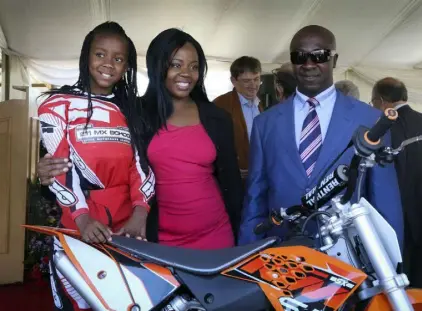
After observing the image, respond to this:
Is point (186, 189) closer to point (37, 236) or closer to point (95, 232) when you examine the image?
point (95, 232)

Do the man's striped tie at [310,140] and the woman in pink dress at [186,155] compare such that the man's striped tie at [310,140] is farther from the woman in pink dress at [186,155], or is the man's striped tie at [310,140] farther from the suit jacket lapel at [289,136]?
the woman in pink dress at [186,155]

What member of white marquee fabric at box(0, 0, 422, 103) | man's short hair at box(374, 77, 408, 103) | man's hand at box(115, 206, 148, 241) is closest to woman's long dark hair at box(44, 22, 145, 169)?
man's hand at box(115, 206, 148, 241)

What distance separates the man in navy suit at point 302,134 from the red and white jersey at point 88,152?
447 millimetres

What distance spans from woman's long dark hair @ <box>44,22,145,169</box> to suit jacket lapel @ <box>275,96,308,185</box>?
0.53 m

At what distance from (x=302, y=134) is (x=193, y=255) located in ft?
2.57

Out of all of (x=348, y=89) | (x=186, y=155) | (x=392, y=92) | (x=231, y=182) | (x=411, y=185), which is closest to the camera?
(x=186, y=155)

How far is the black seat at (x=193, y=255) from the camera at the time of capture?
1268 millimetres

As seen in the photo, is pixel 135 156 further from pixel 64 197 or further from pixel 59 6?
pixel 59 6

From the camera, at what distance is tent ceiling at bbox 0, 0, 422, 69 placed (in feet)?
19.5

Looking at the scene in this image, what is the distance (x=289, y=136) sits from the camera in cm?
191

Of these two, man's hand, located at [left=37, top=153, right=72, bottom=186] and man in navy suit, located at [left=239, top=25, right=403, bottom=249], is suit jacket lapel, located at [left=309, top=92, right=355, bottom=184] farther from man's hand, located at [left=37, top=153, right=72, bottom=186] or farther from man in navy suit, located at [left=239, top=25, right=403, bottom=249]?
man's hand, located at [left=37, top=153, right=72, bottom=186]

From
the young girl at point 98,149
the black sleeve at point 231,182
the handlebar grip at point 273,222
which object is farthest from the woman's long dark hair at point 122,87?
the handlebar grip at point 273,222

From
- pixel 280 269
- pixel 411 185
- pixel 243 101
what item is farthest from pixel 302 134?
pixel 243 101

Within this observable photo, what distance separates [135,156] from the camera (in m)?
1.86
